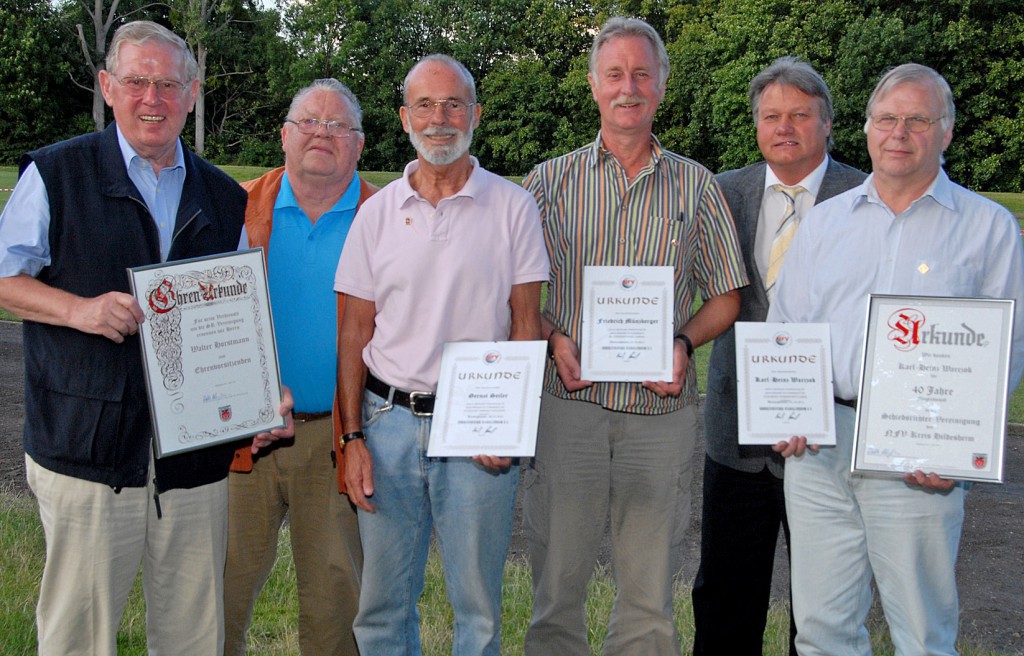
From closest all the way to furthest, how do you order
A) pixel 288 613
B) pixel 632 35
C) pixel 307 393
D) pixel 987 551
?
pixel 632 35 → pixel 307 393 → pixel 288 613 → pixel 987 551

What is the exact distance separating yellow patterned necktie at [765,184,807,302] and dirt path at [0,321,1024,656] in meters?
1.25

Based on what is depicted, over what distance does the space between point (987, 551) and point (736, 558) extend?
9.97ft

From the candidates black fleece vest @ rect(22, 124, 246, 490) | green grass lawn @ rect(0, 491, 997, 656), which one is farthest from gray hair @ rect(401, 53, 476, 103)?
green grass lawn @ rect(0, 491, 997, 656)

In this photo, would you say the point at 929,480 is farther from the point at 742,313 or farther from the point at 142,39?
→ the point at 142,39

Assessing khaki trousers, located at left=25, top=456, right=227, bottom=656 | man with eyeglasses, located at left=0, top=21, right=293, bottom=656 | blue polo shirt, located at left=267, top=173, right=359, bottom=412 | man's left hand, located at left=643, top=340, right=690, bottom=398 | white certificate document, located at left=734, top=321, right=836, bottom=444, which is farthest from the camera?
blue polo shirt, located at left=267, top=173, right=359, bottom=412

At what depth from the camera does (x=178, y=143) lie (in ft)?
12.6

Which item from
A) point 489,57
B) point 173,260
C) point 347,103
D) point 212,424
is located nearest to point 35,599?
point 212,424

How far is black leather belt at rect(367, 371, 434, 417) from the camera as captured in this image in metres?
3.84

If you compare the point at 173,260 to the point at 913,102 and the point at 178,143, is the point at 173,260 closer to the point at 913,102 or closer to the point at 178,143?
the point at 178,143

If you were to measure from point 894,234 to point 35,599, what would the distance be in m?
4.51

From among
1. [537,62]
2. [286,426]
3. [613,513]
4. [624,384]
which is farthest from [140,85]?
[537,62]

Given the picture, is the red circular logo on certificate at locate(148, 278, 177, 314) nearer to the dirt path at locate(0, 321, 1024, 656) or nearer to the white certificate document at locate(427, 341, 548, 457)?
the white certificate document at locate(427, 341, 548, 457)

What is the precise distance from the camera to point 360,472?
12.9ft

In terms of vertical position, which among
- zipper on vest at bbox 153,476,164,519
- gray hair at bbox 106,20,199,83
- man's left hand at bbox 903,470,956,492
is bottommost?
zipper on vest at bbox 153,476,164,519
